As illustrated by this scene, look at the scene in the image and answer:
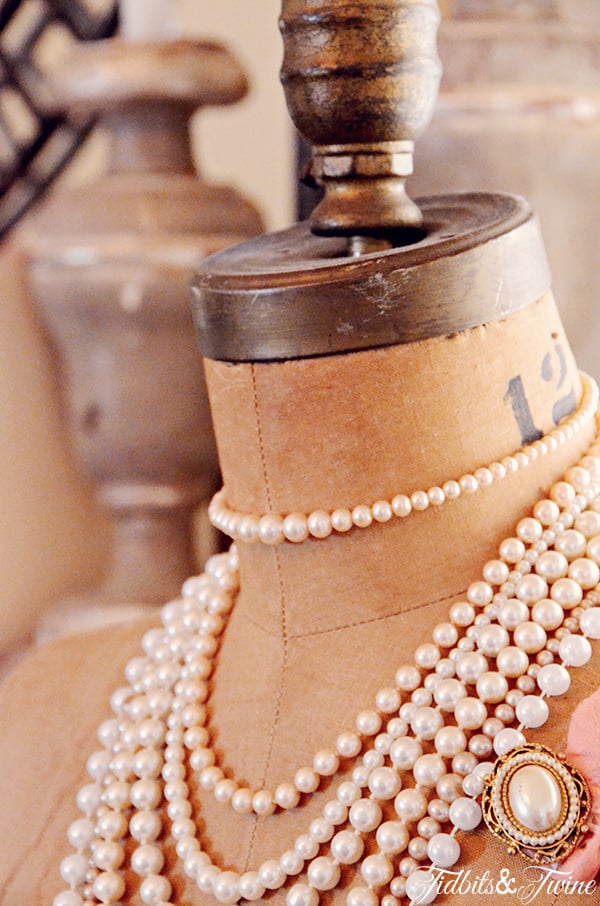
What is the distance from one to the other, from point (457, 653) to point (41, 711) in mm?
292

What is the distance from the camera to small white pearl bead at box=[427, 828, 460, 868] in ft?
1.43

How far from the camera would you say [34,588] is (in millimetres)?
1380

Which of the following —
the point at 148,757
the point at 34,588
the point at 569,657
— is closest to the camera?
the point at 569,657

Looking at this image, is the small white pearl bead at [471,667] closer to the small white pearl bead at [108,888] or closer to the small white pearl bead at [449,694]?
the small white pearl bead at [449,694]

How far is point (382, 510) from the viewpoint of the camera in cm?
46

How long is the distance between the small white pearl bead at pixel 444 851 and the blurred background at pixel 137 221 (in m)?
0.53

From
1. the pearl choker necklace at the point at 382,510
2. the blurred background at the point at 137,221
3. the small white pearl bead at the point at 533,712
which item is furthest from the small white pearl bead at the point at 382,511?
the blurred background at the point at 137,221

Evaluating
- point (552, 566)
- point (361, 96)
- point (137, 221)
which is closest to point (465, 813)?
point (552, 566)

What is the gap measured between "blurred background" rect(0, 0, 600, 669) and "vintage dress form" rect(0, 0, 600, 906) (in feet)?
1.42

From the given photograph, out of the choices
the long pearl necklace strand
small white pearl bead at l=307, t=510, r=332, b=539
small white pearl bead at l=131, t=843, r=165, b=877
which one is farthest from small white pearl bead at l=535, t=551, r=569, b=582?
small white pearl bead at l=131, t=843, r=165, b=877

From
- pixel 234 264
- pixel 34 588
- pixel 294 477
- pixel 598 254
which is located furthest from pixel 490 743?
pixel 34 588

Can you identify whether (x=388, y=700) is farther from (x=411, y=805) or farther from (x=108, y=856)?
(x=108, y=856)

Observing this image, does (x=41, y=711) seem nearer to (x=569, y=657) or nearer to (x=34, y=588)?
(x=569, y=657)

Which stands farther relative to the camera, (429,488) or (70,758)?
(70,758)
